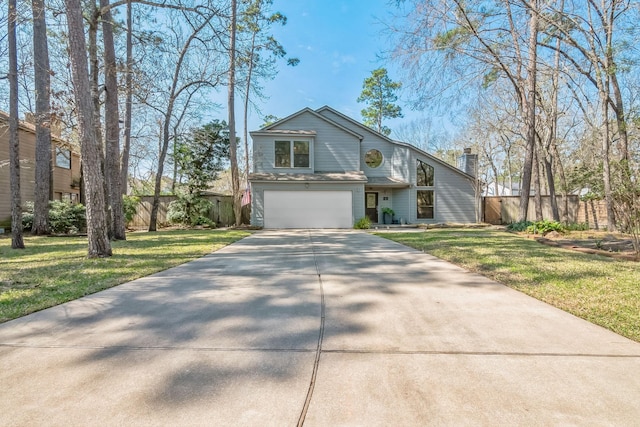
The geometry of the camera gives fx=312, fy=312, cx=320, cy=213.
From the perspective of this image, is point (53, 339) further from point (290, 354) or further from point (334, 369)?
point (334, 369)

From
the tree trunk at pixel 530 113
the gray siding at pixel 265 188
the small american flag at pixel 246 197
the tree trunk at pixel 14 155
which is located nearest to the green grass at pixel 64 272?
the tree trunk at pixel 14 155

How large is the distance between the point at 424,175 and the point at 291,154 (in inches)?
294

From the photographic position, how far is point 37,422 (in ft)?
4.87

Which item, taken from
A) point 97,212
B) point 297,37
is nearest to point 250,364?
point 97,212

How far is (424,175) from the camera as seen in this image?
17.3 metres

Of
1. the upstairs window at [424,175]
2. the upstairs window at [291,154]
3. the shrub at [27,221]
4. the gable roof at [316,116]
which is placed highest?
the gable roof at [316,116]

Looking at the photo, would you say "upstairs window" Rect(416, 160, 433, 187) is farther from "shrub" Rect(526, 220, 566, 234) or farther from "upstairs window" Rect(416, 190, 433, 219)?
"shrub" Rect(526, 220, 566, 234)

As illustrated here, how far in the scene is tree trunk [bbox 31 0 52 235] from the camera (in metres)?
10.3

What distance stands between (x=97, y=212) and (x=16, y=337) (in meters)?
4.40

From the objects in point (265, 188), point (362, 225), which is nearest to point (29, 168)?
point (265, 188)

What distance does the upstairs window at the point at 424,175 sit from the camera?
1727cm

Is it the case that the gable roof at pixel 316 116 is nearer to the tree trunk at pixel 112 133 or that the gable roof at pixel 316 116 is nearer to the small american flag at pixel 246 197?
the small american flag at pixel 246 197

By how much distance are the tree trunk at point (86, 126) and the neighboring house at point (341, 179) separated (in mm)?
8674

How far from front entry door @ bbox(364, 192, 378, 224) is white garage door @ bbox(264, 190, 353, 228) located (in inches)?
93.6
